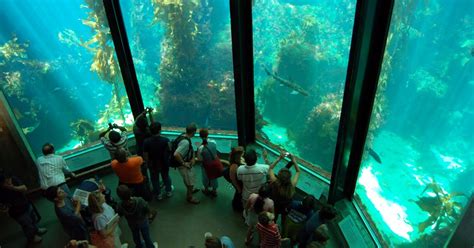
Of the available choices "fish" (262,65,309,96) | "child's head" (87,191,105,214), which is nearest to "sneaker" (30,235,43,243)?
"child's head" (87,191,105,214)

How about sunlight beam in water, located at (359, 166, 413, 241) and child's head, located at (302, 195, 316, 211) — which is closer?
child's head, located at (302, 195, 316, 211)

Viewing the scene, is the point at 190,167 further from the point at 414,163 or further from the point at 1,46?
the point at 1,46

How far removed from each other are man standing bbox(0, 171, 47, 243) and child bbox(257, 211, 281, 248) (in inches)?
117

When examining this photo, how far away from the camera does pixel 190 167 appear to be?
430 cm

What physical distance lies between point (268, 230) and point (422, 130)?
3.68 m

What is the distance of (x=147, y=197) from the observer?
421cm

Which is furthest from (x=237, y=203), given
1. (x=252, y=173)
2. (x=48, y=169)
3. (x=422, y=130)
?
(x=422, y=130)

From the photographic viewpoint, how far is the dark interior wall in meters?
4.45

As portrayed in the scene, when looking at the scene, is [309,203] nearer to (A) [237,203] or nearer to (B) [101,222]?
(A) [237,203]

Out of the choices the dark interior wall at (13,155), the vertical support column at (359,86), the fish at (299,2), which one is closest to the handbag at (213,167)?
the vertical support column at (359,86)

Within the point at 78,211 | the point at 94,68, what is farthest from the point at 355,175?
the point at 94,68

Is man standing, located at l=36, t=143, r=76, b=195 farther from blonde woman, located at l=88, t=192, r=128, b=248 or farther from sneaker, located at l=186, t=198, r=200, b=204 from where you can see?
sneaker, located at l=186, t=198, r=200, b=204

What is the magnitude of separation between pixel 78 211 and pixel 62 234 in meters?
1.36

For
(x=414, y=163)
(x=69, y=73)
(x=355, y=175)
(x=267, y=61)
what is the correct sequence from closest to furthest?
(x=355, y=175), (x=414, y=163), (x=267, y=61), (x=69, y=73)
